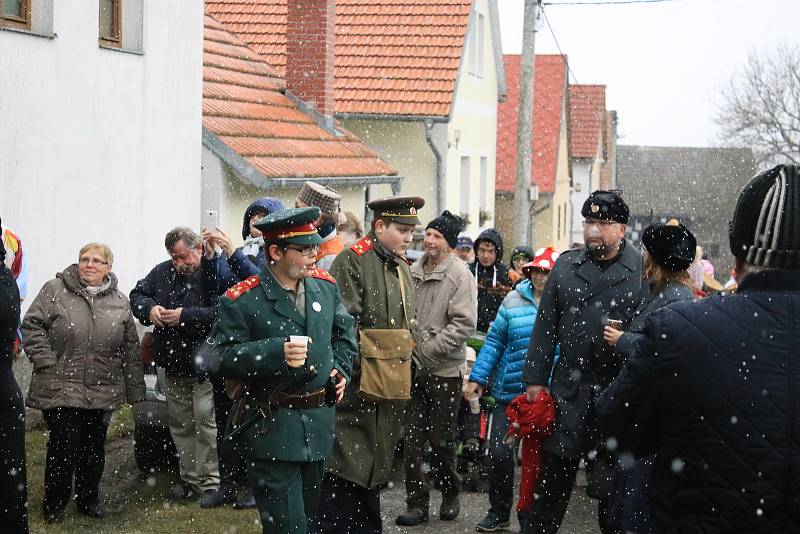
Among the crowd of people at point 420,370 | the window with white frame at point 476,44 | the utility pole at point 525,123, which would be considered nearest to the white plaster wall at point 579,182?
the window with white frame at point 476,44

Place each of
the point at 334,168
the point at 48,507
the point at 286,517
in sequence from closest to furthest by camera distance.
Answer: the point at 286,517, the point at 48,507, the point at 334,168

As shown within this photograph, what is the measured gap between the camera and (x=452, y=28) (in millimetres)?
23422

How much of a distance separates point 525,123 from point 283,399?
14.2 m

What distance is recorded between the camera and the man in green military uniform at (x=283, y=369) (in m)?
5.72

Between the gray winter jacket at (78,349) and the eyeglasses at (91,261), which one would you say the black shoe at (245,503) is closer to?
the gray winter jacket at (78,349)

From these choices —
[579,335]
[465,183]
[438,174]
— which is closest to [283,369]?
[579,335]

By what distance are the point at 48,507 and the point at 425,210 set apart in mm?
15712

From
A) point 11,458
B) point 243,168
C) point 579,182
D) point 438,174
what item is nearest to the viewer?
point 11,458

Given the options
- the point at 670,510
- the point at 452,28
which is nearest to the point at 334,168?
the point at 452,28

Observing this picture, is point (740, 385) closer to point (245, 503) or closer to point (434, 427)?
point (434, 427)

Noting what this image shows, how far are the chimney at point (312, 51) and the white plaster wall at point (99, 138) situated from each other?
5.00 m

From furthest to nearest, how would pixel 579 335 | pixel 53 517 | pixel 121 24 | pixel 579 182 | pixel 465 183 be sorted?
pixel 579 182 < pixel 465 183 < pixel 121 24 < pixel 53 517 < pixel 579 335

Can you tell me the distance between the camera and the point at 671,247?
611 centimetres

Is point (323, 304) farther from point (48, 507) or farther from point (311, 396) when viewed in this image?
point (48, 507)
